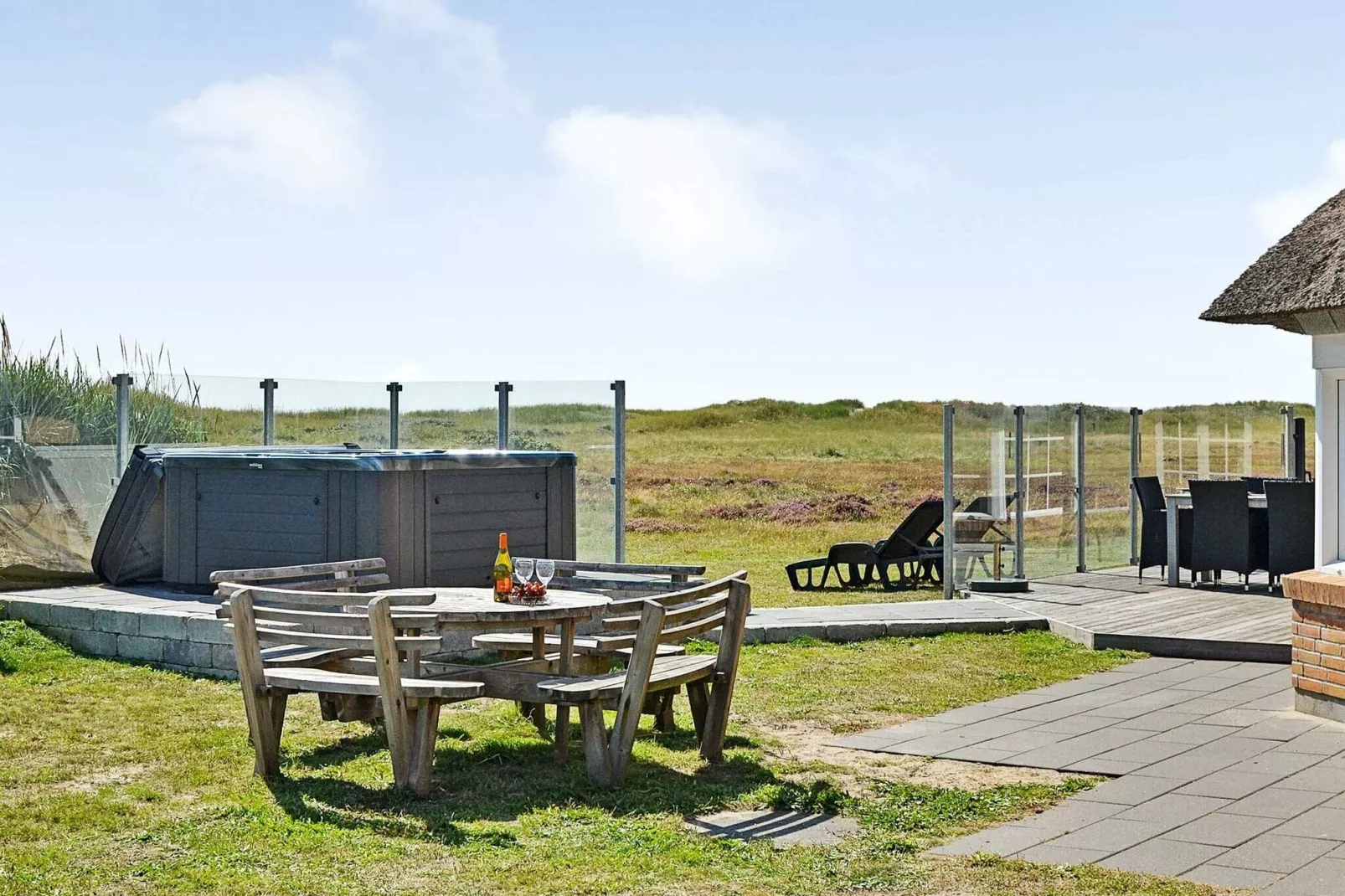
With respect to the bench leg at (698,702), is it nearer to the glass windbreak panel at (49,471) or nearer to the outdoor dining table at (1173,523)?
the glass windbreak panel at (49,471)

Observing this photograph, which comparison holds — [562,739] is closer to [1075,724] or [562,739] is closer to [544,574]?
[544,574]

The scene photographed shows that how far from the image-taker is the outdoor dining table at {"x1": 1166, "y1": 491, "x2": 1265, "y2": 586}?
46.2 feet

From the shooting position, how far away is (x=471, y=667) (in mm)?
6973

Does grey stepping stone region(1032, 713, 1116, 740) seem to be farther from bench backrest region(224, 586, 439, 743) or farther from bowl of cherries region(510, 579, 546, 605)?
bench backrest region(224, 586, 439, 743)

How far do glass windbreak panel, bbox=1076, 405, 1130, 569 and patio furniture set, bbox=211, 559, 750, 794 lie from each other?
9349 millimetres

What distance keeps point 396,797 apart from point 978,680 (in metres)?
4.46

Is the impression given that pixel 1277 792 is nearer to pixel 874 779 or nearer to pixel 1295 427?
pixel 874 779

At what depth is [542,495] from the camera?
38.8 ft

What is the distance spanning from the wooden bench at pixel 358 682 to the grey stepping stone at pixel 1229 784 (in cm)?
315

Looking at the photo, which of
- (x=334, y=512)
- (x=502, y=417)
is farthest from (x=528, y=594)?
(x=502, y=417)

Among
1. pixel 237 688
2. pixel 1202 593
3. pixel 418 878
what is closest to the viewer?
pixel 418 878

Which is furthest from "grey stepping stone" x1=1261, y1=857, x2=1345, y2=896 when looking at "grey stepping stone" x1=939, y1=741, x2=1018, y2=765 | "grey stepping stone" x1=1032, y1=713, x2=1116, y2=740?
"grey stepping stone" x1=1032, y1=713, x2=1116, y2=740

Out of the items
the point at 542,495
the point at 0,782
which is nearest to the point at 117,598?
the point at 542,495

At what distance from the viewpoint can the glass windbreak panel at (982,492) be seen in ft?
46.3
